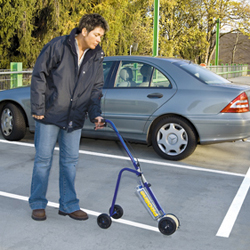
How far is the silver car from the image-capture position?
20.1ft

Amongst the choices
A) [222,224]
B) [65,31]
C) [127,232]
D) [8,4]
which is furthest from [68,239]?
[65,31]

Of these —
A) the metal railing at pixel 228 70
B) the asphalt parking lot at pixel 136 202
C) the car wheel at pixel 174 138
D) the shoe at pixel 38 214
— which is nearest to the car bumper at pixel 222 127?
the car wheel at pixel 174 138

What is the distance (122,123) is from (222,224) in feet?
9.53

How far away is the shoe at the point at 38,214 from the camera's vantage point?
3.96m

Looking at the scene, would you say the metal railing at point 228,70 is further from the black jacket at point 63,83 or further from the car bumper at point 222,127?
the black jacket at point 63,83

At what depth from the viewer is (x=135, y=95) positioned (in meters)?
6.53

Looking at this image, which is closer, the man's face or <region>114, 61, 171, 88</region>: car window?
the man's face

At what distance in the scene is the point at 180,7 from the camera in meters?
44.1

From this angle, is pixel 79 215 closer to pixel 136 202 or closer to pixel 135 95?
pixel 136 202

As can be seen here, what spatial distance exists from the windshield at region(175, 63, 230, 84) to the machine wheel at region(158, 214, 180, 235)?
10.5ft

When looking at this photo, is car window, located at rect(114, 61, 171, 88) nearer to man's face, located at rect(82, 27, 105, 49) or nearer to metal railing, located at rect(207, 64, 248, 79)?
man's face, located at rect(82, 27, 105, 49)

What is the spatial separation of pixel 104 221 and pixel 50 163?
696 millimetres

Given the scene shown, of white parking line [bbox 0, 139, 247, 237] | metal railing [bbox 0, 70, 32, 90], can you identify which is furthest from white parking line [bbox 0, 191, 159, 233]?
metal railing [bbox 0, 70, 32, 90]

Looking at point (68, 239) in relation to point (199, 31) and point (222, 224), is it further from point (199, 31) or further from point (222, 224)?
point (199, 31)
